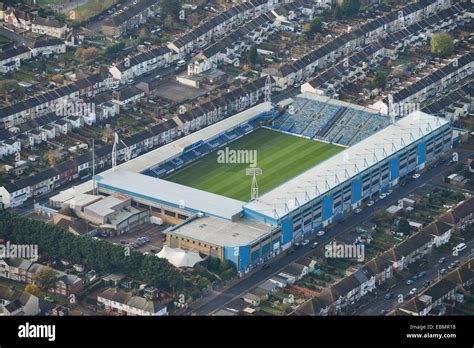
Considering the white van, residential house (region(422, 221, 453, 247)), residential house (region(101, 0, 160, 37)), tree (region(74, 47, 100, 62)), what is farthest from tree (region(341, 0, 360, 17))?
the white van

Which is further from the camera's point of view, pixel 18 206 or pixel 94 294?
pixel 18 206

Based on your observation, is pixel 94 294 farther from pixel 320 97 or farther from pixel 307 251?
pixel 320 97

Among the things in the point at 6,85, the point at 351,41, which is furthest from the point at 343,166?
the point at 351,41

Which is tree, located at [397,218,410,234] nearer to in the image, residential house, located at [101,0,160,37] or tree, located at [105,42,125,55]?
tree, located at [105,42,125,55]

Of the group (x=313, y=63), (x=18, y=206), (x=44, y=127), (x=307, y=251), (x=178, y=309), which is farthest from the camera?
(x=313, y=63)

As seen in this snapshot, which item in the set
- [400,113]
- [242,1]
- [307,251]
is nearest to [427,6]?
[242,1]

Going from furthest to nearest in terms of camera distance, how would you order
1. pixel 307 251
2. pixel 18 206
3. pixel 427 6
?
pixel 427 6
pixel 18 206
pixel 307 251
